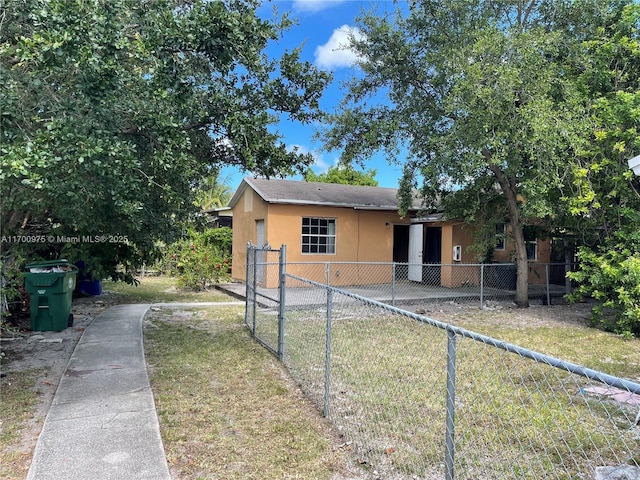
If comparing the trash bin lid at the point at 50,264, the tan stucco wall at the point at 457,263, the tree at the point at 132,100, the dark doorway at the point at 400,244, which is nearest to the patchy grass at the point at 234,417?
the tree at the point at 132,100

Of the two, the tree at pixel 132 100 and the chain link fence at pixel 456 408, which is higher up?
the tree at pixel 132 100

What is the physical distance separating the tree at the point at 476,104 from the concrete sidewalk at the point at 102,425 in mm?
7961

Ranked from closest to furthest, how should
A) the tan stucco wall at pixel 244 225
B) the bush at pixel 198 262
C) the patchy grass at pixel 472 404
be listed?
the patchy grass at pixel 472 404, the bush at pixel 198 262, the tan stucco wall at pixel 244 225

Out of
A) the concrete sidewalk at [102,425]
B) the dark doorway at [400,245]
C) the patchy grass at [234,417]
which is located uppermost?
the dark doorway at [400,245]

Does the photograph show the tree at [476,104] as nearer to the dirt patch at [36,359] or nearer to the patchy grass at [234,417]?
the patchy grass at [234,417]

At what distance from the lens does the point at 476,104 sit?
30.1 ft

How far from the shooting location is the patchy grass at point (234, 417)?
3.38 meters

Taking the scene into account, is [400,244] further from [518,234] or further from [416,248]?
[518,234]

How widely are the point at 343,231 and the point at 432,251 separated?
13.0 ft

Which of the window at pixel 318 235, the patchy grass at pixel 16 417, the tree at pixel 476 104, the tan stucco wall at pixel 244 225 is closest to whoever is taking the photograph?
the patchy grass at pixel 16 417

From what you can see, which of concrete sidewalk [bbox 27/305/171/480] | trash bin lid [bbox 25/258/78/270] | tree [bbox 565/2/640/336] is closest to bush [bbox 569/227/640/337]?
tree [bbox 565/2/640/336]

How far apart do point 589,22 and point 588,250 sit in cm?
550

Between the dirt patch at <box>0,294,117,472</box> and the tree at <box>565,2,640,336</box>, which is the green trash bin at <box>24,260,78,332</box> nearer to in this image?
the dirt patch at <box>0,294,117,472</box>

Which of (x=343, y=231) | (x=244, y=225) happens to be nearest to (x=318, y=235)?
(x=343, y=231)
